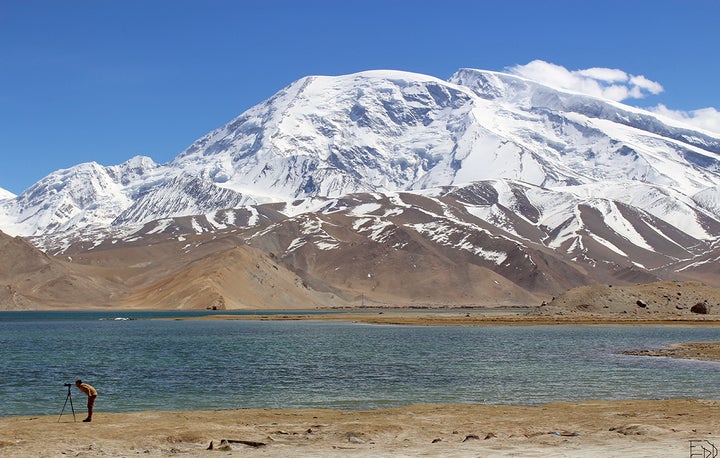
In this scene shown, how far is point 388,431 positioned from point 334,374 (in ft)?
82.8

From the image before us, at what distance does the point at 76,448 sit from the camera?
30.5 m

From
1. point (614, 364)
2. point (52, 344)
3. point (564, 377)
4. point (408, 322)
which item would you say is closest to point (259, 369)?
point (564, 377)

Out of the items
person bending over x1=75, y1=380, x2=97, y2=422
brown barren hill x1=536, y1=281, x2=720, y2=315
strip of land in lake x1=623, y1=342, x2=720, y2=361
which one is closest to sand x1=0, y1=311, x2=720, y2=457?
person bending over x1=75, y1=380, x2=97, y2=422

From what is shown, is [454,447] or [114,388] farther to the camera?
[114,388]

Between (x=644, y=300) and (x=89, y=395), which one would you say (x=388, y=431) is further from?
(x=644, y=300)

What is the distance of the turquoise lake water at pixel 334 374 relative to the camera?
45625mm

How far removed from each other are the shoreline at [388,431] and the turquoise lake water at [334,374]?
410 centimetres

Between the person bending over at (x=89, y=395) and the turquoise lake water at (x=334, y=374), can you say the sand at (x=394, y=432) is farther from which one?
the turquoise lake water at (x=334, y=374)

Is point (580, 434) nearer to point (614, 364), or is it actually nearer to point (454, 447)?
point (454, 447)

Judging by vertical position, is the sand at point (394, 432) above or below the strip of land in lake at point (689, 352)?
above

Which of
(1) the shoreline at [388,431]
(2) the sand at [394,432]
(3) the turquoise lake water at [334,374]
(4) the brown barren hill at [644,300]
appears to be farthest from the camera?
(4) the brown barren hill at [644,300]

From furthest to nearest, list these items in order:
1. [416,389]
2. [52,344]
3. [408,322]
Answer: [408,322] → [52,344] → [416,389]

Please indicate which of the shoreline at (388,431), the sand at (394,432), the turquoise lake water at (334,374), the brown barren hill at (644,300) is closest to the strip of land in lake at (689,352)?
the turquoise lake water at (334,374)

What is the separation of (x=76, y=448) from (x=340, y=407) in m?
14.9
